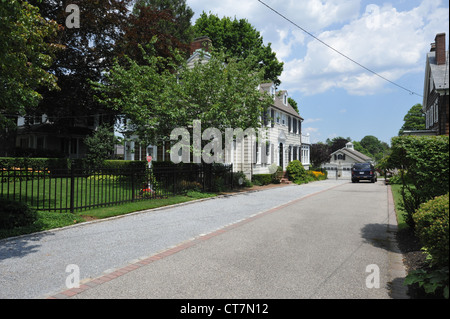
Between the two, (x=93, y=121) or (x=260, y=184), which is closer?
(x=260, y=184)

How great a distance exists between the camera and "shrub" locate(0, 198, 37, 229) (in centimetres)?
695

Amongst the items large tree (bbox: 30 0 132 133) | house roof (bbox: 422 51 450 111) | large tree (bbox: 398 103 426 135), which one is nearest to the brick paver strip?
house roof (bbox: 422 51 450 111)

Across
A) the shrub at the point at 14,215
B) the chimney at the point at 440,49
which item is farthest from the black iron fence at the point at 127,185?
the chimney at the point at 440,49

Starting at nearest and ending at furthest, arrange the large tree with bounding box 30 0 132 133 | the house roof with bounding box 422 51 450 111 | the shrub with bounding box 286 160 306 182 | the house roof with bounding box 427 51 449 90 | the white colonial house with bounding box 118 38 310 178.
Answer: the house roof with bounding box 422 51 450 111
the house roof with bounding box 427 51 449 90
the large tree with bounding box 30 0 132 133
the white colonial house with bounding box 118 38 310 178
the shrub with bounding box 286 160 306 182

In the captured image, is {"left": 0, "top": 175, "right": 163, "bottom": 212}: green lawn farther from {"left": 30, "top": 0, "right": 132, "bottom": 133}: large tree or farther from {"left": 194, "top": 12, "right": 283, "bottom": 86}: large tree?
{"left": 194, "top": 12, "right": 283, "bottom": 86}: large tree

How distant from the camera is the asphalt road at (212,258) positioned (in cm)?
404

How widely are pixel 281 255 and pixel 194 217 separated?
4401mm

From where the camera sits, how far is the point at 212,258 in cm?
537

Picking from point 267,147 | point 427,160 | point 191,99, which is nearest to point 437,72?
point 267,147

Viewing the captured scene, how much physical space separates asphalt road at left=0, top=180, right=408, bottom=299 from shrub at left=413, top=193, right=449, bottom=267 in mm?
850

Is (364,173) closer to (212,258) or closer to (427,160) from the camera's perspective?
(427,160)

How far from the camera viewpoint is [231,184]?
17969mm
